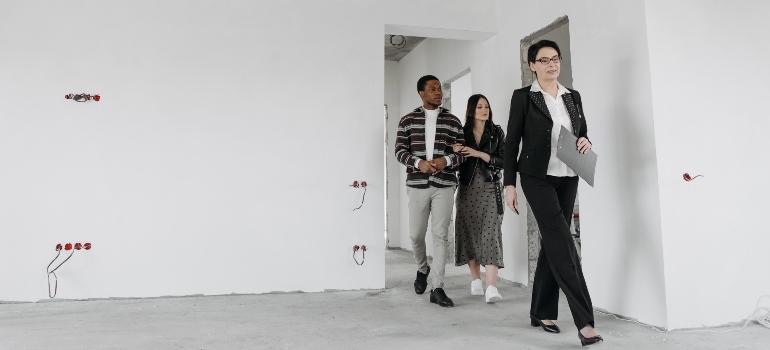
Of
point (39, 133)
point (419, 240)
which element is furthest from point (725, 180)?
point (39, 133)

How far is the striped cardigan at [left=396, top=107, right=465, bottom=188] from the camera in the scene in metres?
3.11

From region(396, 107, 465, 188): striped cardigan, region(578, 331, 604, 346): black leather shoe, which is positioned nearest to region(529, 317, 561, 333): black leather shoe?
region(578, 331, 604, 346): black leather shoe

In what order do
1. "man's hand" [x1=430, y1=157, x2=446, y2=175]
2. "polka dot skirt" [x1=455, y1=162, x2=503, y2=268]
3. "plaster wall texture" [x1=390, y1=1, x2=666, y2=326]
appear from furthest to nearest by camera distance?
"polka dot skirt" [x1=455, y1=162, x2=503, y2=268] → "man's hand" [x1=430, y1=157, x2=446, y2=175] → "plaster wall texture" [x1=390, y1=1, x2=666, y2=326]

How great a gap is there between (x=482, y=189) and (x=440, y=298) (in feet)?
2.38

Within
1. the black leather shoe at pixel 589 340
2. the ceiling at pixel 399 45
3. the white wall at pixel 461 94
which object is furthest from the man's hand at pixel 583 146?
the ceiling at pixel 399 45

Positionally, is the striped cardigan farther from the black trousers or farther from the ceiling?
the ceiling

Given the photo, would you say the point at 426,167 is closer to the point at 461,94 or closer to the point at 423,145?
the point at 423,145

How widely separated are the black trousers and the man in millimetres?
804

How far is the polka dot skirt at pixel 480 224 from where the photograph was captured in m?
3.13

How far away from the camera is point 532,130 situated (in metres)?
2.25

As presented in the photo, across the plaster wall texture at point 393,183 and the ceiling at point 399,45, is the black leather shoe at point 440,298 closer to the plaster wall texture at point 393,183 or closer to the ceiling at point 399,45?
the plaster wall texture at point 393,183

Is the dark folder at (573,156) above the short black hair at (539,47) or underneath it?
underneath

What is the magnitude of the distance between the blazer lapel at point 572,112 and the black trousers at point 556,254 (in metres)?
0.22

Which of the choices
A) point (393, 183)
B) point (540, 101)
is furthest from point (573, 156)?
point (393, 183)
